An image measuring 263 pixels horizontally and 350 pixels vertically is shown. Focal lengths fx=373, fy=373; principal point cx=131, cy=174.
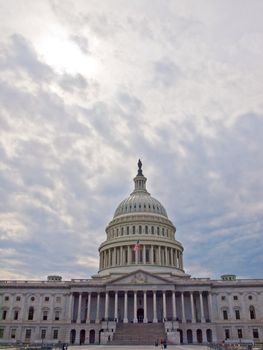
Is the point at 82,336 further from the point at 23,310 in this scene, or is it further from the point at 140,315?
the point at 23,310

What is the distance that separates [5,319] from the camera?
9550 centimetres

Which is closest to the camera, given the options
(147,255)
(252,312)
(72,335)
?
(72,335)

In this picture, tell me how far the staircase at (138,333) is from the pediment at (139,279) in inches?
437

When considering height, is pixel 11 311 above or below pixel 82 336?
above

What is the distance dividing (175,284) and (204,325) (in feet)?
38.1

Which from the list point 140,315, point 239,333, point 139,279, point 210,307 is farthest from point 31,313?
point 239,333

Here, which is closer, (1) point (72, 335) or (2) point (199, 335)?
(2) point (199, 335)

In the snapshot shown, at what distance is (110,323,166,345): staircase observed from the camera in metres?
75.2

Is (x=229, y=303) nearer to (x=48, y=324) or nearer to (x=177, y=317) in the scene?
(x=177, y=317)

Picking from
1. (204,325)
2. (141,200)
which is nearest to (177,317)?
(204,325)

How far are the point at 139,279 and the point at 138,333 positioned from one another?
15.7 meters

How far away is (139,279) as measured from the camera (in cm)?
9375

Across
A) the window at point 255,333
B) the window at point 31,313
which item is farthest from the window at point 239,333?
the window at point 31,313

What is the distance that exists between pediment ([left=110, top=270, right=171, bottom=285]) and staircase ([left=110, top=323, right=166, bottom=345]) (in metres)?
11.1
